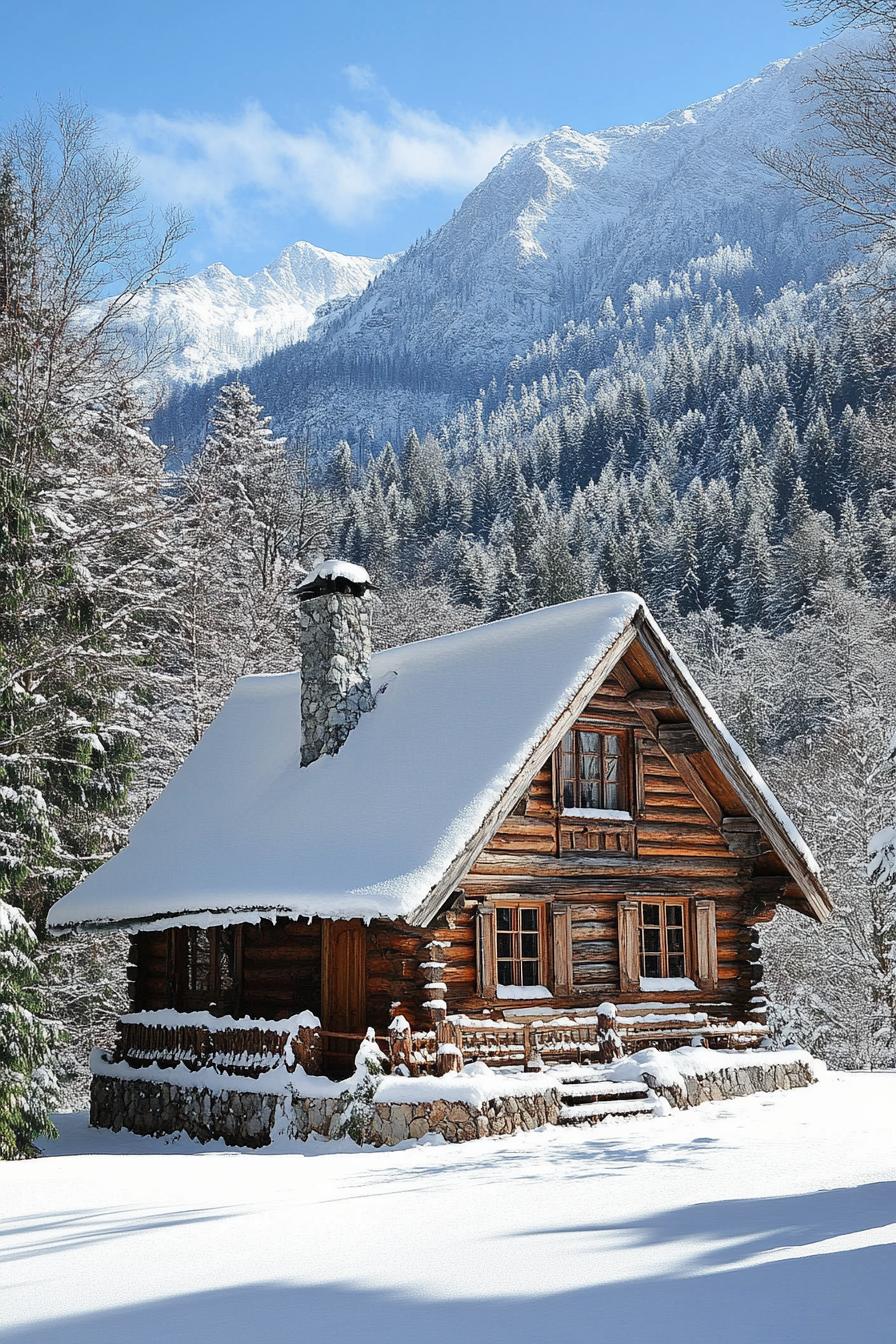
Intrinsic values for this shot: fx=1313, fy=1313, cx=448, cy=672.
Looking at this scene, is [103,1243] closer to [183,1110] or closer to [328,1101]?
[328,1101]

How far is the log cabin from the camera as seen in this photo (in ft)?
59.4

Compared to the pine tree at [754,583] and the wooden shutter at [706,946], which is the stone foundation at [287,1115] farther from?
the pine tree at [754,583]

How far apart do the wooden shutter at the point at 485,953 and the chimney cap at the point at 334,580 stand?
6197mm

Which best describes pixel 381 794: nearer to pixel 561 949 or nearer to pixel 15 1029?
pixel 561 949

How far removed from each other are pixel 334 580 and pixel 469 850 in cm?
664

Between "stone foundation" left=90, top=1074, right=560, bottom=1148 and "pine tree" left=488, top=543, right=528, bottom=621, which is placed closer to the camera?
"stone foundation" left=90, top=1074, right=560, bottom=1148

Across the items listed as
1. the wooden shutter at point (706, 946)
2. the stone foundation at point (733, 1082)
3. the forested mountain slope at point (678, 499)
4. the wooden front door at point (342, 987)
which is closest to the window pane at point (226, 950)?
the wooden front door at point (342, 987)

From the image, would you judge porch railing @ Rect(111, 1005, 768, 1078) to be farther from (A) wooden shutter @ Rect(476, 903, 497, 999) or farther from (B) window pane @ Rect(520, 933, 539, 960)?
(B) window pane @ Rect(520, 933, 539, 960)

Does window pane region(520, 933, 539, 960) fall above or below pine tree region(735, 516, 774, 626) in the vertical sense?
below

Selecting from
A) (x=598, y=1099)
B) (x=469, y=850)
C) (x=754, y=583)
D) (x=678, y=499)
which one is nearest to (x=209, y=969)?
(x=469, y=850)

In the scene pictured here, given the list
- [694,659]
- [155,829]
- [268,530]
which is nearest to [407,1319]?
[155,829]

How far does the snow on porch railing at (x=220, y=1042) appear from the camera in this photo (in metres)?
17.8

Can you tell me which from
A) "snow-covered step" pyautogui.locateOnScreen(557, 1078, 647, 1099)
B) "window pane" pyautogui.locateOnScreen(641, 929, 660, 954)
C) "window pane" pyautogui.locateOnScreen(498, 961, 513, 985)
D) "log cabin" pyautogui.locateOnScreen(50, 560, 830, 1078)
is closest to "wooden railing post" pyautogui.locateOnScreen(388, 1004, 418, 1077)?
"log cabin" pyautogui.locateOnScreen(50, 560, 830, 1078)

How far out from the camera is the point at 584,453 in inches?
4845
